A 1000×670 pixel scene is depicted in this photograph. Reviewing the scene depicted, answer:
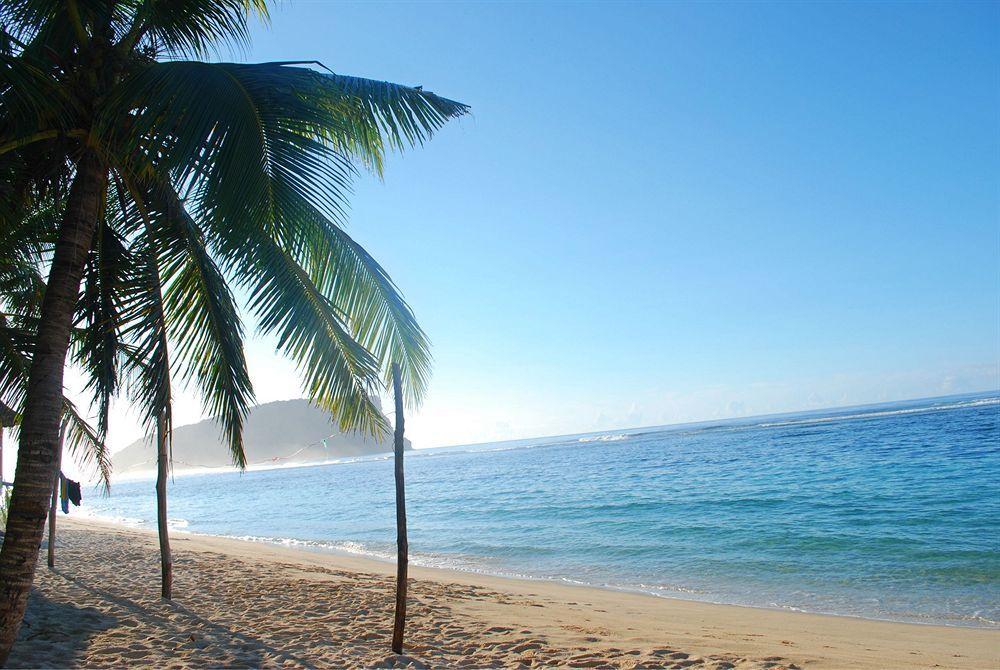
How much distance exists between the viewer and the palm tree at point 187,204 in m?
3.72

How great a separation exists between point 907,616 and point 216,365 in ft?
29.1

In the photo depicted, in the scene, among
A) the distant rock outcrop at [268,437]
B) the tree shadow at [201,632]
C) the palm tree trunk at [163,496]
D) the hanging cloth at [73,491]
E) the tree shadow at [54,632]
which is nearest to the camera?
the tree shadow at [54,632]

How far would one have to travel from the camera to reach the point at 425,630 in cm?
657

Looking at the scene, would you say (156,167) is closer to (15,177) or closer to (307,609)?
(15,177)

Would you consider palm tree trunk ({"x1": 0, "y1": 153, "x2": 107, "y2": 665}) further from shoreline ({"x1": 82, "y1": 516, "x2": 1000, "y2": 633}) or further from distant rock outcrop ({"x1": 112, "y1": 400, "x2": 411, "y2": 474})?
distant rock outcrop ({"x1": 112, "y1": 400, "x2": 411, "y2": 474})

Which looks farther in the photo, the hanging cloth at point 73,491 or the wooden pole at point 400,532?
the hanging cloth at point 73,491

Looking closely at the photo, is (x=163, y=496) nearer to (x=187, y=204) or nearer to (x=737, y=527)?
(x=187, y=204)

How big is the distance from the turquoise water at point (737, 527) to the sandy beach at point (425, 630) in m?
1.55

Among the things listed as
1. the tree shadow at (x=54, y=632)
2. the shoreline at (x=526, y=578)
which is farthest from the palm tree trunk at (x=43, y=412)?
the shoreline at (x=526, y=578)

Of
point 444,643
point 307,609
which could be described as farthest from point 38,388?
point 307,609

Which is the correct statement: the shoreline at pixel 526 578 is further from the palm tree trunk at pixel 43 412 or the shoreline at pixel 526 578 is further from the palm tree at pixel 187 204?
the palm tree trunk at pixel 43 412

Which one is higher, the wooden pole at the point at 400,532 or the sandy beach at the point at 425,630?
the wooden pole at the point at 400,532

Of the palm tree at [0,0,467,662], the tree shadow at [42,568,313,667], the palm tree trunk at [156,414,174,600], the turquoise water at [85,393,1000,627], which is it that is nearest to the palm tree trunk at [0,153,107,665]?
the palm tree at [0,0,467,662]

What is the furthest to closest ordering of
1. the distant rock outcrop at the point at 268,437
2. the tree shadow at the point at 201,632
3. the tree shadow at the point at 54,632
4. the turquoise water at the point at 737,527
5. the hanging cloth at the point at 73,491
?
the distant rock outcrop at the point at 268,437
the hanging cloth at the point at 73,491
the turquoise water at the point at 737,527
the tree shadow at the point at 201,632
the tree shadow at the point at 54,632
